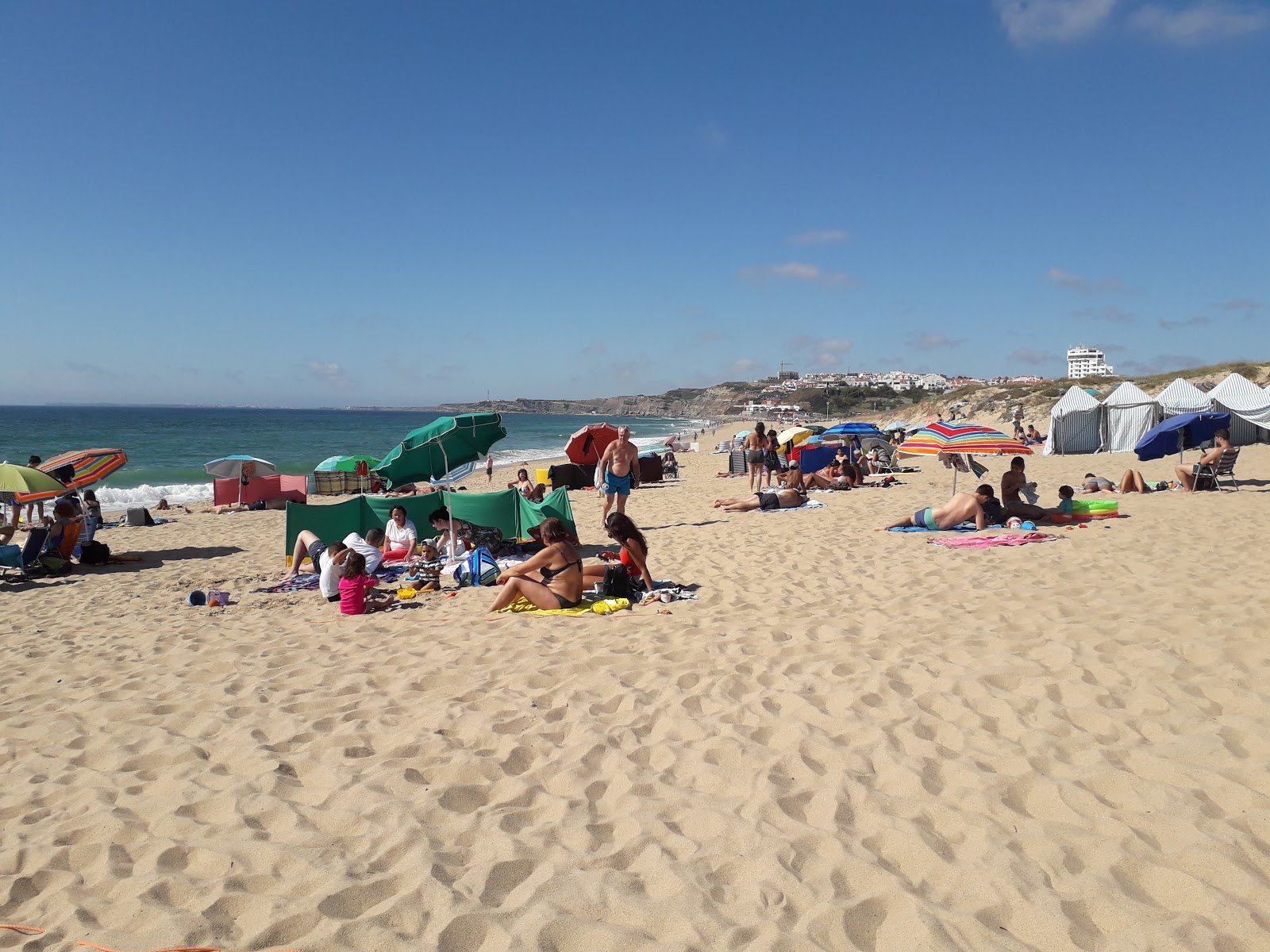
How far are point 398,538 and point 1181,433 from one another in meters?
12.2

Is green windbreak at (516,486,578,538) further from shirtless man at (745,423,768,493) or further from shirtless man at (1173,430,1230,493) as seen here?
shirtless man at (1173,430,1230,493)

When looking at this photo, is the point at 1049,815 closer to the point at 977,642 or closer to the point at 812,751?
the point at 812,751

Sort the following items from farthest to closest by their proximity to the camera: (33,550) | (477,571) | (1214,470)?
(1214,470) < (33,550) < (477,571)

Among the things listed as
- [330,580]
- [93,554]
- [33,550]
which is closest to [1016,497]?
[330,580]

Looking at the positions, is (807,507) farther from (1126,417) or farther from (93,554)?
(1126,417)

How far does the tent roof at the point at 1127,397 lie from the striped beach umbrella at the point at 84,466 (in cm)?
2322

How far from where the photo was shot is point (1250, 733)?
2.99m

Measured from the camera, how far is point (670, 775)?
2.91m

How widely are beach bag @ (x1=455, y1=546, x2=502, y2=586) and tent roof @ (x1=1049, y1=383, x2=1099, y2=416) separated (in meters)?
19.8

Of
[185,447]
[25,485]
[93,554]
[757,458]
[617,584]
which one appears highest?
[25,485]

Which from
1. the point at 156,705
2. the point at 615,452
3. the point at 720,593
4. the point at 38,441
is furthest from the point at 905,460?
the point at 38,441

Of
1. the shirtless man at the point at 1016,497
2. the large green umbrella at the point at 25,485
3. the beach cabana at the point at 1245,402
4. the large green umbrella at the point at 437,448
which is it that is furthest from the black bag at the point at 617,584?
the beach cabana at the point at 1245,402

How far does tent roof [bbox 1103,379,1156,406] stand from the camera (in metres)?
20.5

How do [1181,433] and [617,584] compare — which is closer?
[617,584]
